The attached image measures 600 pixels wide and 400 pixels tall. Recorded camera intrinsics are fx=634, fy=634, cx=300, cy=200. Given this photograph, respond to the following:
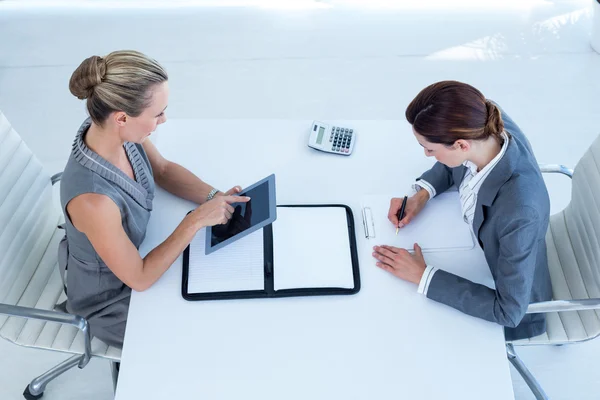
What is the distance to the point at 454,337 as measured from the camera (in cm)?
155

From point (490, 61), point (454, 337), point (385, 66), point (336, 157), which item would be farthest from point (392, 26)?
point (454, 337)

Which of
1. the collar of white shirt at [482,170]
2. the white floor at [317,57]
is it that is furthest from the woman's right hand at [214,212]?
the white floor at [317,57]

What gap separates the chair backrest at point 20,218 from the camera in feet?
5.94

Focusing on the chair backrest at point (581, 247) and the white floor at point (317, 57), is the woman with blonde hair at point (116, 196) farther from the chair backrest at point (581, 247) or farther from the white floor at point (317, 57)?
the white floor at point (317, 57)

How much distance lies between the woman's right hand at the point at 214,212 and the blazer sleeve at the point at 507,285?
1.85 ft

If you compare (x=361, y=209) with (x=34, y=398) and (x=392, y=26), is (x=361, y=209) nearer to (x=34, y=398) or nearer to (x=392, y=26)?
(x=34, y=398)

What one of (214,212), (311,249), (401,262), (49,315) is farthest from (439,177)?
(49,315)

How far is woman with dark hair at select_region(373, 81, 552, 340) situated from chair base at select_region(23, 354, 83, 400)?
117 centimetres

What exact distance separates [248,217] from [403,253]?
16.6 inches

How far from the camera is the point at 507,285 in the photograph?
Answer: 5.05 feet

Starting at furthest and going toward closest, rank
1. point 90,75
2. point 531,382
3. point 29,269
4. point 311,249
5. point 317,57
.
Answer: point 317,57 → point 531,382 → point 29,269 → point 311,249 → point 90,75

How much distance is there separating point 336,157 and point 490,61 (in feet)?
6.27

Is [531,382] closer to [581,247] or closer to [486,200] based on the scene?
[581,247]

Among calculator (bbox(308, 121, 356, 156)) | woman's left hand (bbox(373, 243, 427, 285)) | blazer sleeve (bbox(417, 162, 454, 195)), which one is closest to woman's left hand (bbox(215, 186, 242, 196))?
calculator (bbox(308, 121, 356, 156))
